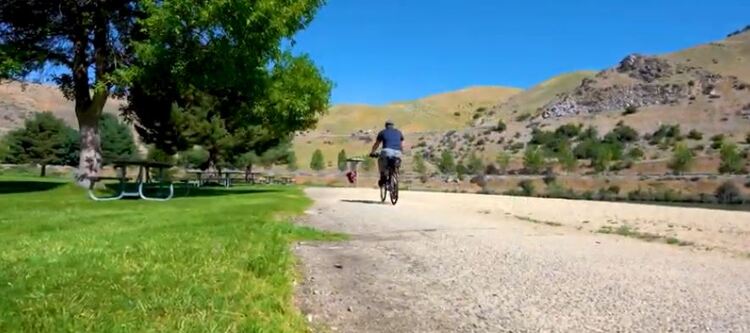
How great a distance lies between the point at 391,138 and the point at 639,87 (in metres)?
101

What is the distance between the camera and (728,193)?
3838 cm

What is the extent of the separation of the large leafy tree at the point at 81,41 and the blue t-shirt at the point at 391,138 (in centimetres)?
723

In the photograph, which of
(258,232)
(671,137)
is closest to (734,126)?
(671,137)

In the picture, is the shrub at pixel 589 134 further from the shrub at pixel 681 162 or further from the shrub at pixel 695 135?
the shrub at pixel 681 162

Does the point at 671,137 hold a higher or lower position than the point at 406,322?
higher

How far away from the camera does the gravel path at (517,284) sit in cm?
406

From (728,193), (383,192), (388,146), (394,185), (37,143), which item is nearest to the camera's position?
(394,185)

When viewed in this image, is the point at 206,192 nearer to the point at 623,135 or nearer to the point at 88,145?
the point at 88,145

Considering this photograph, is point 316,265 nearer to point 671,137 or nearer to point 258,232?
point 258,232

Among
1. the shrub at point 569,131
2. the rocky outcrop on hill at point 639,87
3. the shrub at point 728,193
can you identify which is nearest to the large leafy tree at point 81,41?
the shrub at point 728,193

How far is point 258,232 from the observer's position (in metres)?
8.12

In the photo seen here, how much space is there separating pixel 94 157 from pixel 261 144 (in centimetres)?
2215

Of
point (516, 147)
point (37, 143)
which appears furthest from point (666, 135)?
point (37, 143)

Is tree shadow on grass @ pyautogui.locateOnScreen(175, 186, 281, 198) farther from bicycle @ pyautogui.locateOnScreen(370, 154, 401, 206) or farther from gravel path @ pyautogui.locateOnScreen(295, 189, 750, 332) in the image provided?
gravel path @ pyautogui.locateOnScreen(295, 189, 750, 332)
